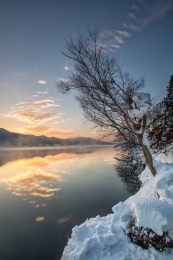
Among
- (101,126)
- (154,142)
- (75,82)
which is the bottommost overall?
(154,142)

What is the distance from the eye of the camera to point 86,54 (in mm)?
6879

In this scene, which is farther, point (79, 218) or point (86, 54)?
point (79, 218)

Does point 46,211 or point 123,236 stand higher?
point 123,236

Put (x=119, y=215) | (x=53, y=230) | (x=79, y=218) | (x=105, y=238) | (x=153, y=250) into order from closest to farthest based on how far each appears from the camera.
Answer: (x=153, y=250)
(x=105, y=238)
(x=119, y=215)
(x=53, y=230)
(x=79, y=218)

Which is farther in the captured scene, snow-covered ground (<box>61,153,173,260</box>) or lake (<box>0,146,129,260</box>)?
lake (<box>0,146,129,260</box>)

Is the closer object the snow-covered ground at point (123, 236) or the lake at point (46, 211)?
the snow-covered ground at point (123, 236)

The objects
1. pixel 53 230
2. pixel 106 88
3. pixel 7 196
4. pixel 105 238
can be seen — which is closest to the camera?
pixel 105 238

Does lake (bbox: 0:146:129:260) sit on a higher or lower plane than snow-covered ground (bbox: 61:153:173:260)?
lower

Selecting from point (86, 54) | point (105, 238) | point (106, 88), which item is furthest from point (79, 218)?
point (86, 54)

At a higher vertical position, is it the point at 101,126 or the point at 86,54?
the point at 86,54

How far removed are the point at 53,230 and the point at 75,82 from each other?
23.4 ft

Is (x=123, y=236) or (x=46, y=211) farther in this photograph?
(x=46, y=211)

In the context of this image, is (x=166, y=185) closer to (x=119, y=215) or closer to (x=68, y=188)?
(x=119, y=215)

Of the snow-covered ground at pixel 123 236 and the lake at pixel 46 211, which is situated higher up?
the snow-covered ground at pixel 123 236
